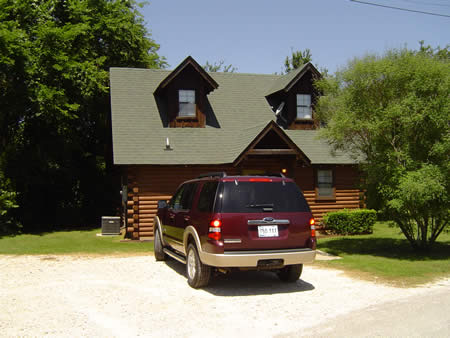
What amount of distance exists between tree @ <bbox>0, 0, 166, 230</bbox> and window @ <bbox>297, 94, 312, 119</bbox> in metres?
10.4

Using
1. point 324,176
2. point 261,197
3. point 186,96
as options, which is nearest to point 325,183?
point 324,176

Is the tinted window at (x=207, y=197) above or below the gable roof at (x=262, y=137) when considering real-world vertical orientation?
below

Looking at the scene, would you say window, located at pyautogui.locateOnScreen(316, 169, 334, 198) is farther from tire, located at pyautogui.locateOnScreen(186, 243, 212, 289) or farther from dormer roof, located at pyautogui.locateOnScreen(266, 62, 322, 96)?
tire, located at pyautogui.locateOnScreen(186, 243, 212, 289)

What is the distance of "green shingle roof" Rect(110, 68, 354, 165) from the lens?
17.6 metres

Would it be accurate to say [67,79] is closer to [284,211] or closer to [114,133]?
[114,133]

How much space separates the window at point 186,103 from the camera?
66.0 ft

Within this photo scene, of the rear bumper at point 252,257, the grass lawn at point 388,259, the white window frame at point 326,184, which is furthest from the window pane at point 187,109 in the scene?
the rear bumper at point 252,257

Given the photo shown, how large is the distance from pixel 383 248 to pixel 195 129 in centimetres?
959

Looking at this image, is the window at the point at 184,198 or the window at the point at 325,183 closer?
the window at the point at 184,198

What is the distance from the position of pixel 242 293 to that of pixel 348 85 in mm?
8208

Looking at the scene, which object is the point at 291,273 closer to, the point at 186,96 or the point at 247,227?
the point at 247,227

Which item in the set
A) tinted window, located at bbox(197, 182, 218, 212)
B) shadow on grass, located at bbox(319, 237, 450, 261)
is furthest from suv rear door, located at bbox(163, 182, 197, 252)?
shadow on grass, located at bbox(319, 237, 450, 261)

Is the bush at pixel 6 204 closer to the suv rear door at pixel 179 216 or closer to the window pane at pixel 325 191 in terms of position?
the suv rear door at pixel 179 216

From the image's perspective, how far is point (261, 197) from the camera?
27.2 ft
